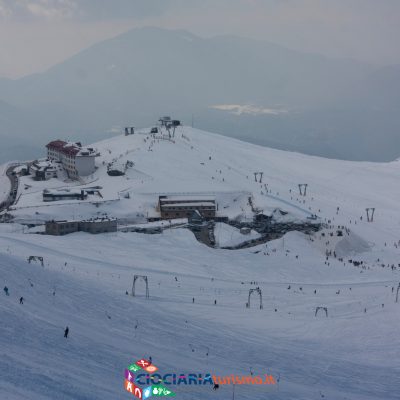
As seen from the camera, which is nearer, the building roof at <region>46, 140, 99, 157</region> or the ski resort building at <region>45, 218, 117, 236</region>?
the ski resort building at <region>45, 218, 117, 236</region>

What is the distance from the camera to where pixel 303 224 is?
59781 millimetres

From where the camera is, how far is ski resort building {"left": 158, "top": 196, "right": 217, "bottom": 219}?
6219cm

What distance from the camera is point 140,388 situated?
17.6 m

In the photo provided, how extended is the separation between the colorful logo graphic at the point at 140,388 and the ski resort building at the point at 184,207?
1629 inches

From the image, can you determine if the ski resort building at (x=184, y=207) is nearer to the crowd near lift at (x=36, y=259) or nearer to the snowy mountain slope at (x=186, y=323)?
the snowy mountain slope at (x=186, y=323)

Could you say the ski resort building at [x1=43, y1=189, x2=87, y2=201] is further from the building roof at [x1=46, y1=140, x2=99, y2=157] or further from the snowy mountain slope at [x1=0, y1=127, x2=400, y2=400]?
the building roof at [x1=46, y1=140, x2=99, y2=157]

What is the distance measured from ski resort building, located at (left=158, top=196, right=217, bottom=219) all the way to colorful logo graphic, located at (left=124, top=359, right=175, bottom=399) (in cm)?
4138

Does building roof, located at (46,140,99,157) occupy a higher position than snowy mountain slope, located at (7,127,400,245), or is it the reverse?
building roof, located at (46,140,99,157)

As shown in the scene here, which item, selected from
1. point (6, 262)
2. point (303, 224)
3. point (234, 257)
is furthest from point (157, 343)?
point (303, 224)

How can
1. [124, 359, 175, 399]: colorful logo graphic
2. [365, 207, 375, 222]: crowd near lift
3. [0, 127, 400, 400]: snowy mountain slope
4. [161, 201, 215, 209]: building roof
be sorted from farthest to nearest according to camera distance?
[365, 207, 375, 222]: crowd near lift, [161, 201, 215, 209]: building roof, [0, 127, 400, 400]: snowy mountain slope, [124, 359, 175, 399]: colorful logo graphic

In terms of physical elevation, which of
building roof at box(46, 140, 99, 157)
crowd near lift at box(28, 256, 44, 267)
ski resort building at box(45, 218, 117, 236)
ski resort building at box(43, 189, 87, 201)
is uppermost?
building roof at box(46, 140, 99, 157)

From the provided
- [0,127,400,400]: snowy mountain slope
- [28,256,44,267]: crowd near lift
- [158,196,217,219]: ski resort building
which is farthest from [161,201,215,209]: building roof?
[28,256,44,267]: crowd near lift

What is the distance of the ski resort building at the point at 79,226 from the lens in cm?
5022

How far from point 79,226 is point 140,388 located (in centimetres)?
3508
